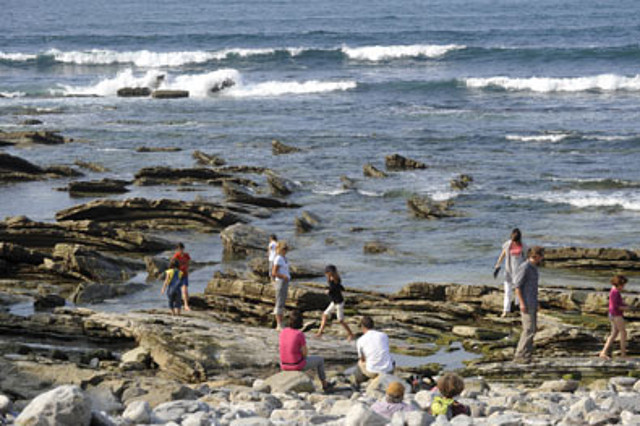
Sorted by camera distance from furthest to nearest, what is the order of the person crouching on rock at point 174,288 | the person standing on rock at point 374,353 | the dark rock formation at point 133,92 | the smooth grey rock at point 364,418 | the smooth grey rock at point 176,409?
the dark rock formation at point 133,92 → the person crouching on rock at point 174,288 → the person standing on rock at point 374,353 → the smooth grey rock at point 176,409 → the smooth grey rock at point 364,418

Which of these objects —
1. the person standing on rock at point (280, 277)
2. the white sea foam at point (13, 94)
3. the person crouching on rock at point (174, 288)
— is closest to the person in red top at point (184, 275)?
the person crouching on rock at point (174, 288)

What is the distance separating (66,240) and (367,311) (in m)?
10.2

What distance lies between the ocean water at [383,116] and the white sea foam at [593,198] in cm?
10

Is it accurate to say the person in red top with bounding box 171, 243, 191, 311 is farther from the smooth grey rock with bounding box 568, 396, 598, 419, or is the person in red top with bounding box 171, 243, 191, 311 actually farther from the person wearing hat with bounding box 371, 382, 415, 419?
the smooth grey rock with bounding box 568, 396, 598, 419

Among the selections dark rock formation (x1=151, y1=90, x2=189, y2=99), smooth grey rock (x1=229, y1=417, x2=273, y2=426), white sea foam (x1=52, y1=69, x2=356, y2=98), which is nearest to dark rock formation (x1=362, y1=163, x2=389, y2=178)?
smooth grey rock (x1=229, y1=417, x2=273, y2=426)

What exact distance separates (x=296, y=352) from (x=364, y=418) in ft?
12.7

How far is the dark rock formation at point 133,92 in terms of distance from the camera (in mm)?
69938

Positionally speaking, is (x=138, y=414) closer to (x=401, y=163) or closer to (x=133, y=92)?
(x=401, y=163)

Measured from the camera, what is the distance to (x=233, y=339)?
18391mm

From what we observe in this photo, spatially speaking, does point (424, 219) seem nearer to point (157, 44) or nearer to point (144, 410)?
point (144, 410)

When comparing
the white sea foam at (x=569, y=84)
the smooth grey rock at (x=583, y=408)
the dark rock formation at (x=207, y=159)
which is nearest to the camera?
the smooth grey rock at (x=583, y=408)

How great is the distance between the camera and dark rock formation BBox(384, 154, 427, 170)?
40.6m

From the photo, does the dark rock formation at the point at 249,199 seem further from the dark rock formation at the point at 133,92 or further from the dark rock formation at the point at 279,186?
the dark rock formation at the point at 133,92

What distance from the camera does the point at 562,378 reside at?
671 inches
